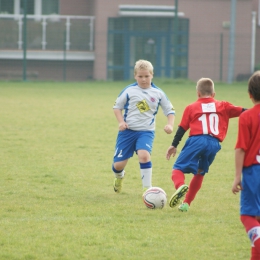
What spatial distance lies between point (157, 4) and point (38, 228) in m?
25.7

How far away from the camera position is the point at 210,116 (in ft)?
18.8

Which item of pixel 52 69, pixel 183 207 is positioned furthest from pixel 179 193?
pixel 52 69

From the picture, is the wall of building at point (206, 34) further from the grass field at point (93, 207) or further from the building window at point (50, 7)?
the grass field at point (93, 207)

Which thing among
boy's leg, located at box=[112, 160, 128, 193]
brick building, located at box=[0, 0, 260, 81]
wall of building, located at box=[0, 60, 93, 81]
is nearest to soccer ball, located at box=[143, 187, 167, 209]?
boy's leg, located at box=[112, 160, 128, 193]

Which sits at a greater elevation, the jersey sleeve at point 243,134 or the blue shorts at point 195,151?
the jersey sleeve at point 243,134

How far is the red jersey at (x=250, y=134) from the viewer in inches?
154

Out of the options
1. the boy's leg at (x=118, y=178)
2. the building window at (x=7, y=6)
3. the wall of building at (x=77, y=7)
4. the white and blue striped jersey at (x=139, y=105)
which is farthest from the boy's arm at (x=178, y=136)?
the wall of building at (x=77, y=7)

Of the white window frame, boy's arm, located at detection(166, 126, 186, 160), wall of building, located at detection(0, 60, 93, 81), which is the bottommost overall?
wall of building, located at detection(0, 60, 93, 81)

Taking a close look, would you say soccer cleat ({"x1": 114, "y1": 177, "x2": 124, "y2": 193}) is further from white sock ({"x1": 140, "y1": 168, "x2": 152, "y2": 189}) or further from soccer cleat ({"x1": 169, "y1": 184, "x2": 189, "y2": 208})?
soccer cleat ({"x1": 169, "y1": 184, "x2": 189, "y2": 208})

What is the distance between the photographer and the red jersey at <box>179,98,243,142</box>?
572cm

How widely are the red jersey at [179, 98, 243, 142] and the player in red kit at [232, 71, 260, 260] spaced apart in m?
1.74

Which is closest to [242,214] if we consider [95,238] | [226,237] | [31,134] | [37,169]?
[226,237]

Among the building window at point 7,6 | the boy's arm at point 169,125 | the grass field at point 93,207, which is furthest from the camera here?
the building window at point 7,6

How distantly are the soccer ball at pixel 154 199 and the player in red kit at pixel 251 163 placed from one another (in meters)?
2.01
